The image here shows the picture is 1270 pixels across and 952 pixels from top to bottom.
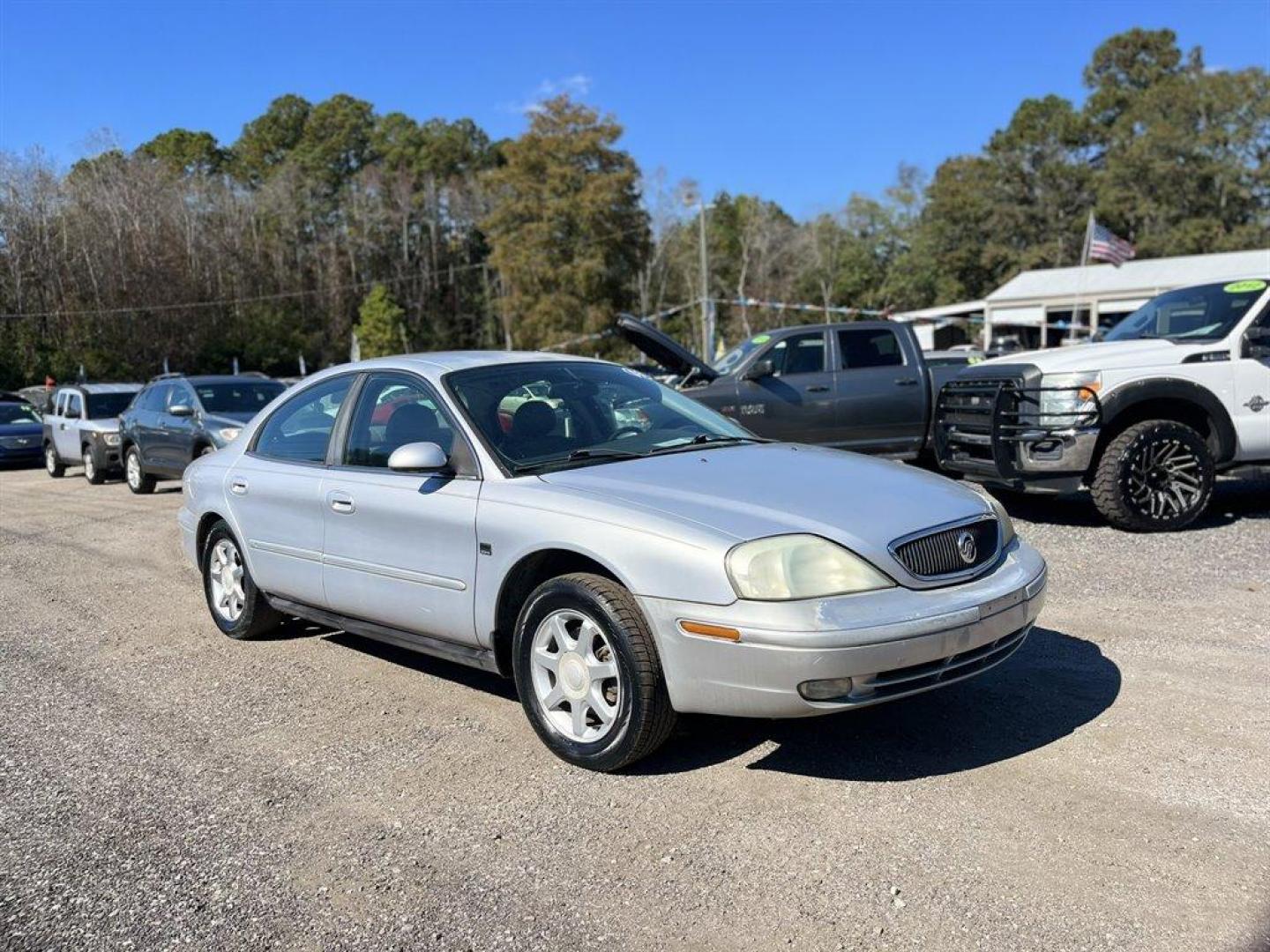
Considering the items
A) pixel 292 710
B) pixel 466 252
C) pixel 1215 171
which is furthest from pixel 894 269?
pixel 292 710

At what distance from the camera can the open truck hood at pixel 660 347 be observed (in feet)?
35.0

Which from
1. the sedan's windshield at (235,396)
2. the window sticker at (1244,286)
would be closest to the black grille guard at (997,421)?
the window sticker at (1244,286)

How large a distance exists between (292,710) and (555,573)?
5.42ft

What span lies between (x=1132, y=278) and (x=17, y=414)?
1562 inches

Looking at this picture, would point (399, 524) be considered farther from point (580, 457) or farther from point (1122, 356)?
point (1122, 356)

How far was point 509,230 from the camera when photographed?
56.0m

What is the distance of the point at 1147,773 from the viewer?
12.1 feet

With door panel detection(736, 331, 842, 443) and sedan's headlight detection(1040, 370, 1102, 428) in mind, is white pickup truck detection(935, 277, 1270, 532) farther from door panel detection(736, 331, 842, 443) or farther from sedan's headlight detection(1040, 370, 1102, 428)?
door panel detection(736, 331, 842, 443)

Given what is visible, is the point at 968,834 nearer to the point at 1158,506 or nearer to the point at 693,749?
the point at 693,749

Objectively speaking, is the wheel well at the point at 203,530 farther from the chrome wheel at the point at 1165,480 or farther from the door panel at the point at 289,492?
the chrome wheel at the point at 1165,480

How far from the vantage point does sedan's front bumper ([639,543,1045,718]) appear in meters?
3.36

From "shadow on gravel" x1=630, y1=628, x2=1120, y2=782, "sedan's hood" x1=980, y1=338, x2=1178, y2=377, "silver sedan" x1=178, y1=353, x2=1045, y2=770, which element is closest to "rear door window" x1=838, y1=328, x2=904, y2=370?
"sedan's hood" x1=980, y1=338, x2=1178, y2=377

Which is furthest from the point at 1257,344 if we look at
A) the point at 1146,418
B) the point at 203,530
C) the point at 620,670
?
the point at 203,530

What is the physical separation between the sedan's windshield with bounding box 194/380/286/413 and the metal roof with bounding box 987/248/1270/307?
32.9 m
